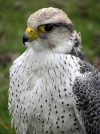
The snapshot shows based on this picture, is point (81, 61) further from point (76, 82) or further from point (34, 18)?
point (34, 18)

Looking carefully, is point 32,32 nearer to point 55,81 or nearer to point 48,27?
point 48,27

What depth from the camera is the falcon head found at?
15.1ft

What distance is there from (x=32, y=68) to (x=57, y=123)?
26.6 inches

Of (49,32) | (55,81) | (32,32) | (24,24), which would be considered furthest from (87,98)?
(24,24)

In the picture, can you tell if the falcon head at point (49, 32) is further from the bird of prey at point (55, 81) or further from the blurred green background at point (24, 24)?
the blurred green background at point (24, 24)

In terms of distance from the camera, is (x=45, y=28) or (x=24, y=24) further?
(x=24, y=24)

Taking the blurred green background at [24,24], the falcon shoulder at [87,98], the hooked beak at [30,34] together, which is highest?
the blurred green background at [24,24]

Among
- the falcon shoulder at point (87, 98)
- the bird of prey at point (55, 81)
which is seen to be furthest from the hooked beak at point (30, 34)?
the falcon shoulder at point (87, 98)

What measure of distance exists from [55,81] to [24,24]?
6.41 metres

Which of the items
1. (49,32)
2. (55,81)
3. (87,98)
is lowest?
(87,98)

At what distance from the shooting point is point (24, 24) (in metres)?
11.0

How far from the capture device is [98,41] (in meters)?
10.7

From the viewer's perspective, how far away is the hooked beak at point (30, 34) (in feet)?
15.1

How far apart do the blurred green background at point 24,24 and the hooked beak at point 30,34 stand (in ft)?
10.9
